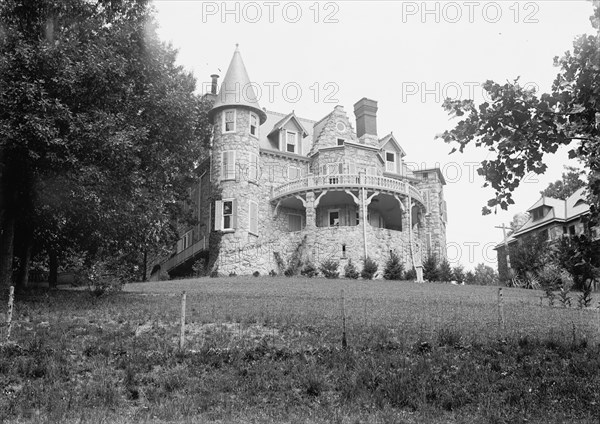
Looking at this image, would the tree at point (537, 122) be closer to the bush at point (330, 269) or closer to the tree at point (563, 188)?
the bush at point (330, 269)

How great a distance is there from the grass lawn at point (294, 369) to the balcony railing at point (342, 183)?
24.2m

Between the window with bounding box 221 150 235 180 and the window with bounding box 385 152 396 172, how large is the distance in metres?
13.5

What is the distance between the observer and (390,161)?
4891 centimetres

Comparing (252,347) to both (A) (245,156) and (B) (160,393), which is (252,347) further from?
(A) (245,156)

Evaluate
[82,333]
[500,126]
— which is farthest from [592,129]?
[82,333]

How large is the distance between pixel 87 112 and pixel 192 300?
6.91m

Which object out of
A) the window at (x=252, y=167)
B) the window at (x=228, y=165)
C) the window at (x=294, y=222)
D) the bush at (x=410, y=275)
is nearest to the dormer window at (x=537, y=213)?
the bush at (x=410, y=275)

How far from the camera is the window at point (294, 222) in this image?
4344cm

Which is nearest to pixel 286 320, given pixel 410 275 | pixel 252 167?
pixel 410 275

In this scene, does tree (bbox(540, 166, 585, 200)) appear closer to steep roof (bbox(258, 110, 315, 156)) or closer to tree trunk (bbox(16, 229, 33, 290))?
steep roof (bbox(258, 110, 315, 156))

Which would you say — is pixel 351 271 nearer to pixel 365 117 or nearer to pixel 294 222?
pixel 294 222

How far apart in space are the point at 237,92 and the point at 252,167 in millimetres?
5273

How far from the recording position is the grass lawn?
8945 millimetres

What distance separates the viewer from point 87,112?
20.0 m
